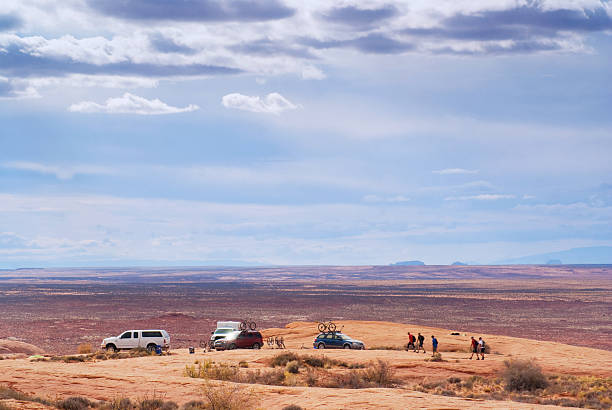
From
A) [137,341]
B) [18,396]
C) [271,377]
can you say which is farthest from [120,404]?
[137,341]

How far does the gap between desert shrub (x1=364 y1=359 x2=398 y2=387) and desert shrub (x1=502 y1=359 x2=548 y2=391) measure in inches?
207

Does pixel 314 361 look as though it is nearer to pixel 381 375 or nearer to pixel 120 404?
pixel 381 375

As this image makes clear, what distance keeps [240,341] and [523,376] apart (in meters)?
18.5

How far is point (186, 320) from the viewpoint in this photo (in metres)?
81.6

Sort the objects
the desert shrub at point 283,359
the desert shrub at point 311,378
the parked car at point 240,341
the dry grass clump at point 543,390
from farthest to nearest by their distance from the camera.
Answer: the parked car at point 240,341 < the desert shrub at point 283,359 < the desert shrub at point 311,378 < the dry grass clump at point 543,390

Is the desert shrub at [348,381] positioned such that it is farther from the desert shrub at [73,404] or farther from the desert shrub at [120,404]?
the desert shrub at [73,404]

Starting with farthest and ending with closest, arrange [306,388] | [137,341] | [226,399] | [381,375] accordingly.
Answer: [137,341] → [381,375] → [306,388] → [226,399]

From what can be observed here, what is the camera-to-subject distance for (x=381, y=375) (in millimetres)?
31656

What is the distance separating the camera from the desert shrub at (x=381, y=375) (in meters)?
31.2

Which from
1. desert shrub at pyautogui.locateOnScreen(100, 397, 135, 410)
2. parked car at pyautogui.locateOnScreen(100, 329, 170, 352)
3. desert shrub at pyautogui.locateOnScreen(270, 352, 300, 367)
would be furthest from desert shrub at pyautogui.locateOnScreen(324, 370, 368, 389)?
parked car at pyautogui.locateOnScreen(100, 329, 170, 352)

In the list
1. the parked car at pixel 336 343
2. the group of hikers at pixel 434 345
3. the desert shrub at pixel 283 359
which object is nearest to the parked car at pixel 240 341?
the parked car at pixel 336 343

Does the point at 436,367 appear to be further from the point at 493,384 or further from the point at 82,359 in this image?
the point at 82,359

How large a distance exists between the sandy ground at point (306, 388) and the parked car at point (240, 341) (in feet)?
14.1

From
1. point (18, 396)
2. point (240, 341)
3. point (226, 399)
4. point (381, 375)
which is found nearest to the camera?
point (226, 399)
